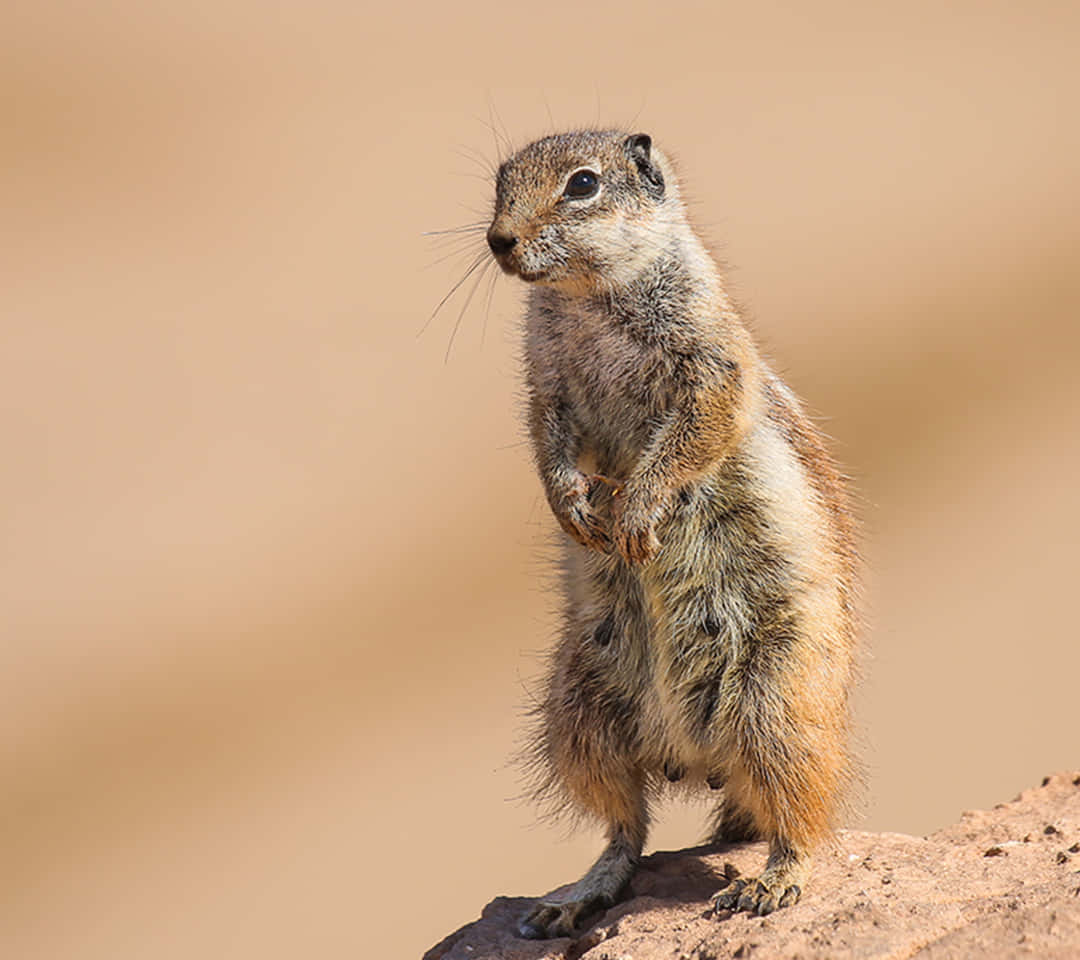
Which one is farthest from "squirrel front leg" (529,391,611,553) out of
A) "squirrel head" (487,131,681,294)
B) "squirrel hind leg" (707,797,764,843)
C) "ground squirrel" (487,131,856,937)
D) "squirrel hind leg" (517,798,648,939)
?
"squirrel hind leg" (707,797,764,843)

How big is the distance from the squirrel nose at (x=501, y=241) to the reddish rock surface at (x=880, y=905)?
2436mm

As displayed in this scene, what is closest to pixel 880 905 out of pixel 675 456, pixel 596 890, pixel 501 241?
pixel 596 890

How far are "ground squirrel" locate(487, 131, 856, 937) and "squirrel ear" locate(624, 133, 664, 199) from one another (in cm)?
1

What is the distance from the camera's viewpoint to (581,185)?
541 centimetres

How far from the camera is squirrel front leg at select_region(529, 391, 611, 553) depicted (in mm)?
5391

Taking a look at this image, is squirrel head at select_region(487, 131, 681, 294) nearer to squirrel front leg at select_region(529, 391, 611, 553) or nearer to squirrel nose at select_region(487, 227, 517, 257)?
squirrel nose at select_region(487, 227, 517, 257)

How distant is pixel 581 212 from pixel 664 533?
4.03ft

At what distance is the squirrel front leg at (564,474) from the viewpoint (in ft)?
17.7

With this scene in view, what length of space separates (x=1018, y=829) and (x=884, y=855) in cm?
67

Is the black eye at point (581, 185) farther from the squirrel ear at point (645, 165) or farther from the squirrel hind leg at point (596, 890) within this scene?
the squirrel hind leg at point (596, 890)

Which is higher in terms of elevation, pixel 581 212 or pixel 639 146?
pixel 639 146

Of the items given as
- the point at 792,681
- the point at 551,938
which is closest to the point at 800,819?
the point at 792,681

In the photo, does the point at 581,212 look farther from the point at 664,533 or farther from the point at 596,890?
the point at 596,890

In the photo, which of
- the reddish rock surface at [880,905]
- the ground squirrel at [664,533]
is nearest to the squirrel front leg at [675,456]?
the ground squirrel at [664,533]
